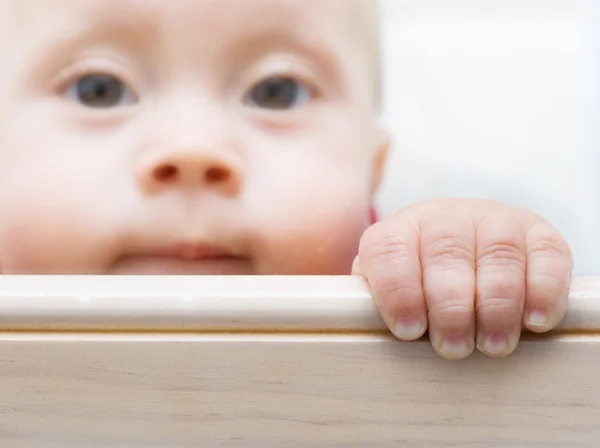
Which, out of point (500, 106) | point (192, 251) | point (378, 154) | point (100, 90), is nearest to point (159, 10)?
point (100, 90)

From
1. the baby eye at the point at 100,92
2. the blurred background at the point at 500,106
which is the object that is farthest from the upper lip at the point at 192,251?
the blurred background at the point at 500,106

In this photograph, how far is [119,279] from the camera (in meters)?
Answer: 0.34

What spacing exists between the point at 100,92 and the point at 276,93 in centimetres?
16

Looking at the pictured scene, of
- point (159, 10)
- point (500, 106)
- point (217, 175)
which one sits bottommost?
point (500, 106)

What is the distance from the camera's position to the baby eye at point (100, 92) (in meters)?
0.66

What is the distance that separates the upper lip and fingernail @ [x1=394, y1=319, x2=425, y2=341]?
0.29m

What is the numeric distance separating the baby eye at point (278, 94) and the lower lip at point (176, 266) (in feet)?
0.50

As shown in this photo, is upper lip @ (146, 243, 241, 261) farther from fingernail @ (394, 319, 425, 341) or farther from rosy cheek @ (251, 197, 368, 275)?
fingernail @ (394, 319, 425, 341)

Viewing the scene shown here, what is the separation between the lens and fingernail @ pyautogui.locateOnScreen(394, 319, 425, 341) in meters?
0.33

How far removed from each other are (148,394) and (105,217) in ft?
0.99

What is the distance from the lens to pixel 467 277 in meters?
Answer: 0.34

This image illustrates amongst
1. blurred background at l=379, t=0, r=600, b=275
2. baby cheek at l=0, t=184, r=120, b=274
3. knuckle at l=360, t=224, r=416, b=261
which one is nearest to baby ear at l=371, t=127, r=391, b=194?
blurred background at l=379, t=0, r=600, b=275

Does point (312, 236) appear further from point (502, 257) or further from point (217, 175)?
point (502, 257)

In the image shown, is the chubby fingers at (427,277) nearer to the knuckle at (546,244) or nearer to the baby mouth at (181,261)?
the knuckle at (546,244)
